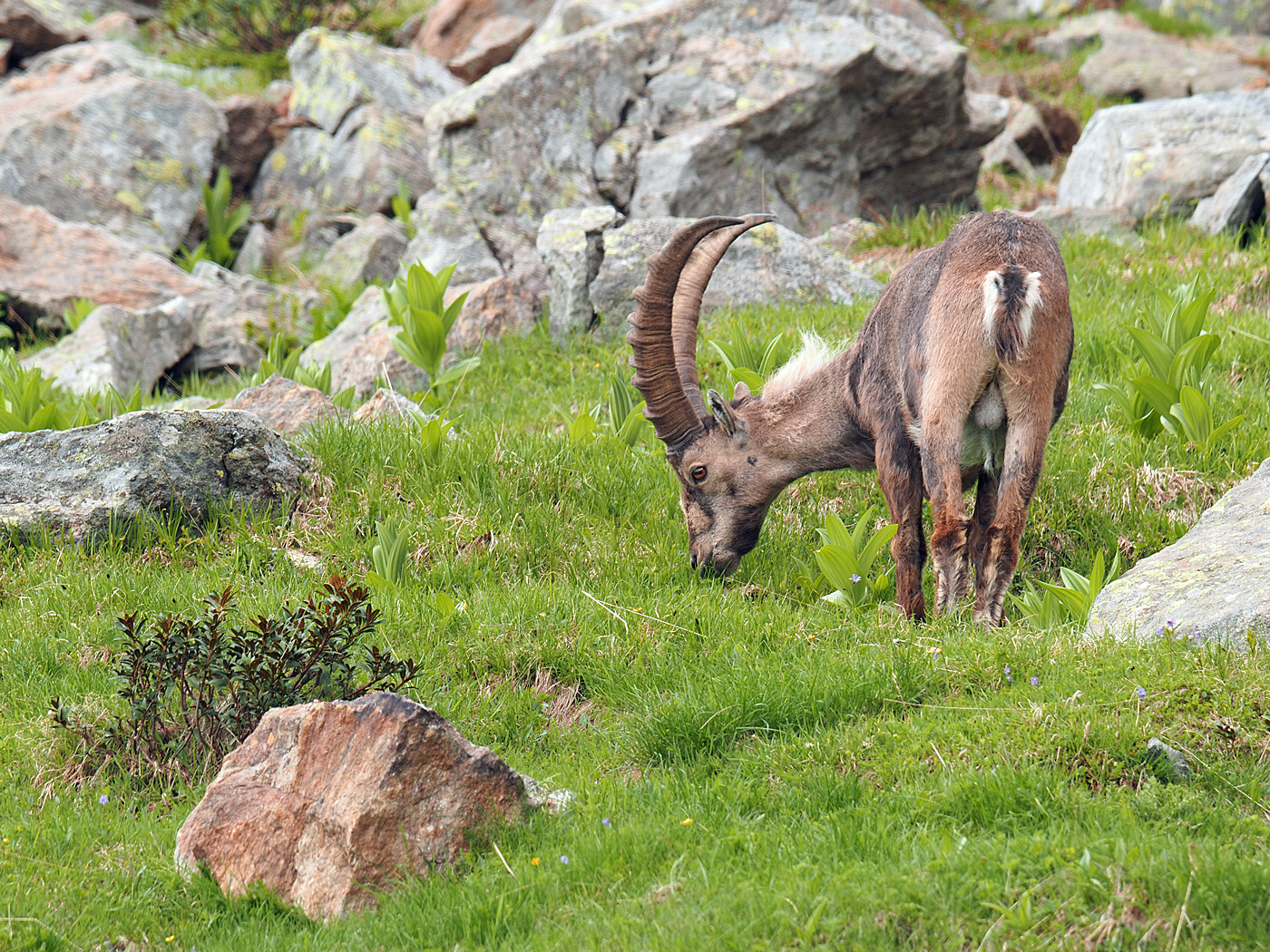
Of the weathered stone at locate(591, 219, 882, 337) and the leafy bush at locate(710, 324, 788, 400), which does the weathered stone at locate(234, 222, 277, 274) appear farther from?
the leafy bush at locate(710, 324, 788, 400)

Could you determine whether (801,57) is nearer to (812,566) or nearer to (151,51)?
(812,566)

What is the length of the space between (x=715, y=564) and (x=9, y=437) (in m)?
4.38

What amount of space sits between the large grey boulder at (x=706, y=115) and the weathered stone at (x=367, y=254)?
149 centimetres

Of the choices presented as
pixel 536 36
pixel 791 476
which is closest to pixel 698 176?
pixel 536 36

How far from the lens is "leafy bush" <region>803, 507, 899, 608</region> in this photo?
19.4 feet

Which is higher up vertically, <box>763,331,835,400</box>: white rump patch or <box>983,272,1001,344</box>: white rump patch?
<box>983,272,1001,344</box>: white rump patch

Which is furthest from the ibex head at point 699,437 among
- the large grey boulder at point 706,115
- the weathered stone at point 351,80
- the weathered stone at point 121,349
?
the weathered stone at point 351,80

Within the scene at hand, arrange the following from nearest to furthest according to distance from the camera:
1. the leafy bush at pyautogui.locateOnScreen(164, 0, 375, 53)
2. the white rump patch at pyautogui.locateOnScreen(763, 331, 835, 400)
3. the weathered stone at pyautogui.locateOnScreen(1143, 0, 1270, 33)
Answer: the white rump patch at pyautogui.locateOnScreen(763, 331, 835, 400), the leafy bush at pyautogui.locateOnScreen(164, 0, 375, 53), the weathered stone at pyautogui.locateOnScreen(1143, 0, 1270, 33)

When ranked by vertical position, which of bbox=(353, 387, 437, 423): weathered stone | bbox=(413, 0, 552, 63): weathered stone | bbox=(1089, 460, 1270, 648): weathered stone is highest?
bbox=(413, 0, 552, 63): weathered stone

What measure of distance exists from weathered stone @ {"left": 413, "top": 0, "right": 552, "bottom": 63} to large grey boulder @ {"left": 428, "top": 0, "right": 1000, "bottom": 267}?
20.0ft

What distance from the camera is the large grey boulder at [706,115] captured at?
11977mm

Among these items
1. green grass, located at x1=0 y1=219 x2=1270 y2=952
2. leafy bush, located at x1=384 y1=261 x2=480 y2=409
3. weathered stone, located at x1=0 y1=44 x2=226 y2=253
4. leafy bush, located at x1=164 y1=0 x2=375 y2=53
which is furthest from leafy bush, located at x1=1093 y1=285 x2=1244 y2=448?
leafy bush, located at x1=164 y1=0 x2=375 y2=53

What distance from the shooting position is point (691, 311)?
6.96m

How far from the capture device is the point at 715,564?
6688 millimetres
